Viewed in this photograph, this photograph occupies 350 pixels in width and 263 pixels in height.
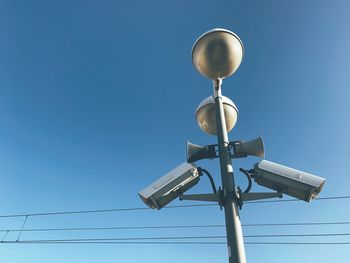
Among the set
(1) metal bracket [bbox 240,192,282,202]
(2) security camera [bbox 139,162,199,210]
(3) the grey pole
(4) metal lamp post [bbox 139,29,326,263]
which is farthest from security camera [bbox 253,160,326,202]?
(2) security camera [bbox 139,162,199,210]

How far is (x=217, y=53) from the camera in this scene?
3.94 meters

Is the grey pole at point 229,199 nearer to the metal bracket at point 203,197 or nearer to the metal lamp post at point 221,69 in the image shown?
the metal lamp post at point 221,69

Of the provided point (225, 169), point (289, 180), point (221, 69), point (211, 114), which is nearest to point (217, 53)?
point (221, 69)

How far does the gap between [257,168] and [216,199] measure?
26.3 inches

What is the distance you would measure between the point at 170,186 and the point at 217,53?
1918 millimetres

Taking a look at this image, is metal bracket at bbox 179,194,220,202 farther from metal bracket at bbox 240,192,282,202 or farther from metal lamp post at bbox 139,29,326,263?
metal bracket at bbox 240,192,282,202

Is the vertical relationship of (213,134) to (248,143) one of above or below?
above

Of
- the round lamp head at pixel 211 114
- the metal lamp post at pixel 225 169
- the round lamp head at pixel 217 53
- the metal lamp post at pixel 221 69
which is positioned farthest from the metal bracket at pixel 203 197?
the round lamp head at pixel 217 53

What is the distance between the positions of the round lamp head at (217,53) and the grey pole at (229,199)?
47 centimetres

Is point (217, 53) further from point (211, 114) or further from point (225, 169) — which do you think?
point (225, 169)

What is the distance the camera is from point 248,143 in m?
3.91

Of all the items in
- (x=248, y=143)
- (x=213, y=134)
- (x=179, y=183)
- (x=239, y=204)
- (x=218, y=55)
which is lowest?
(x=239, y=204)

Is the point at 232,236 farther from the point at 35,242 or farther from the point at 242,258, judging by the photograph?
the point at 35,242

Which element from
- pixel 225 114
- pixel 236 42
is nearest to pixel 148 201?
pixel 225 114
